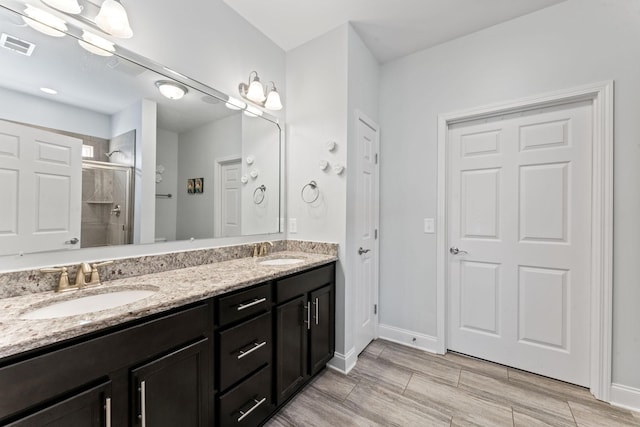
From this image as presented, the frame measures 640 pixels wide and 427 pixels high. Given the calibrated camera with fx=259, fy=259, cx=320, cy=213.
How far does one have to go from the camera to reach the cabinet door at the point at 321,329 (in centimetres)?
182

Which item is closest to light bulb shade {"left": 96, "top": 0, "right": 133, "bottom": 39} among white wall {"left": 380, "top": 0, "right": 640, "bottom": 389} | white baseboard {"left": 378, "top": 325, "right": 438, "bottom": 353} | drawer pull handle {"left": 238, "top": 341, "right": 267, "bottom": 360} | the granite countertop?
the granite countertop

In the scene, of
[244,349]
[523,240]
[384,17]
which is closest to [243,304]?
[244,349]

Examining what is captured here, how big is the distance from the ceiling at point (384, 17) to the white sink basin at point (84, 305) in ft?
6.73

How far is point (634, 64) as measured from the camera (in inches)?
66.0

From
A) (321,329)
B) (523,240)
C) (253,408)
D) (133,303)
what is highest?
(523,240)

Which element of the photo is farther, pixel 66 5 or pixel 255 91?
pixel 255 91

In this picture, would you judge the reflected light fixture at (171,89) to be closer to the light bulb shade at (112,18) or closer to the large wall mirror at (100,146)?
the large wall mirror at (100,146)

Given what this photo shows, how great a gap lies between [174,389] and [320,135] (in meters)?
1.90

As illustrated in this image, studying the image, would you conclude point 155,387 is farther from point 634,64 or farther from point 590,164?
point 634,64

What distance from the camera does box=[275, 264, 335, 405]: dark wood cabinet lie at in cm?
157

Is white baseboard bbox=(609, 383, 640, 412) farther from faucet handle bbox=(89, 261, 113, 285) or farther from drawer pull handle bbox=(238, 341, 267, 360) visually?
faucet handle bbox=(89, 261, 113, 285)

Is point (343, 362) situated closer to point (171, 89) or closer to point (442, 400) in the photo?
point (442, 400)

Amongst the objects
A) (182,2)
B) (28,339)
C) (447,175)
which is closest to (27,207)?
(28,339)

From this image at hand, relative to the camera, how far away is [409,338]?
2.46m
